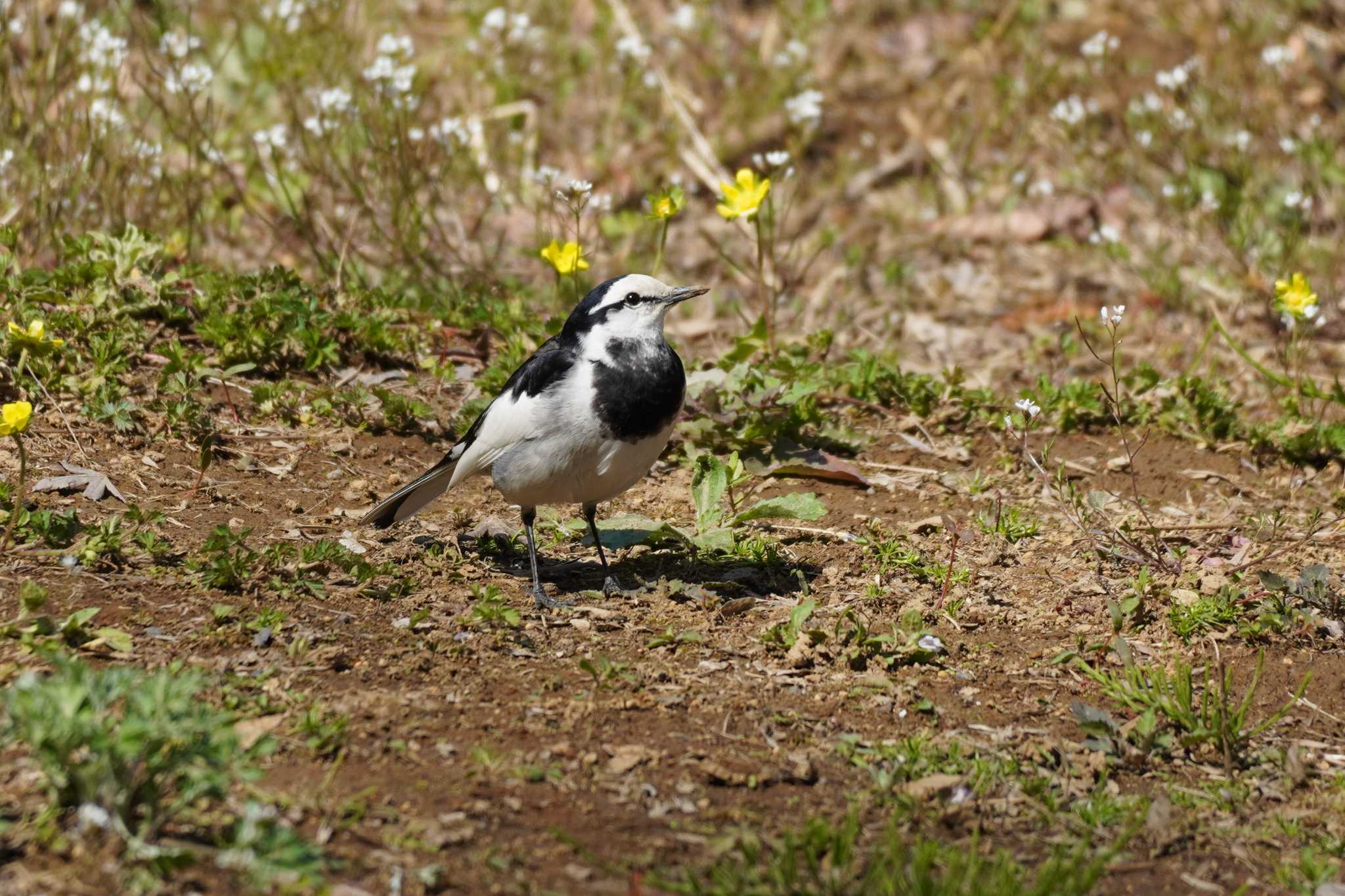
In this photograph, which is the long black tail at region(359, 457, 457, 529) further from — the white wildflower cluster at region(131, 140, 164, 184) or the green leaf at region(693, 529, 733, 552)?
the white wildflower cluster at region(131, 140, 164, 184)

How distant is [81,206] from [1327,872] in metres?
6.26

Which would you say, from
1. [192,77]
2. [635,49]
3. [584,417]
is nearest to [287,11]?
[192,77]

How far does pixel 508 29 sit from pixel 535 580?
14.6ft

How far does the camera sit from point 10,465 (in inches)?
198

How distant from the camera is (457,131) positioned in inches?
267

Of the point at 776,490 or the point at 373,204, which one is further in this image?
the point at 373,204

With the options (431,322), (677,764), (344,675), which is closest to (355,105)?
(431,322)

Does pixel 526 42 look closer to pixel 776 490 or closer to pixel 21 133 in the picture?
pixel 21 133

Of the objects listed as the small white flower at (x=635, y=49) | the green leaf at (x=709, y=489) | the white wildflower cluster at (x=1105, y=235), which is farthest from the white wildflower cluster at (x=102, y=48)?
the white wildflower cluster at (x=1105, y=235)

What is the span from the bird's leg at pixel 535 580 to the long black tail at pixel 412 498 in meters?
0.32

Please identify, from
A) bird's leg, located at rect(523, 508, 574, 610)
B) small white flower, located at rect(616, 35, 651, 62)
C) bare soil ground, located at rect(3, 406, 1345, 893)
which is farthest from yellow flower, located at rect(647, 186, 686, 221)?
small white flower, located at rect(616, 35, 651, 62)

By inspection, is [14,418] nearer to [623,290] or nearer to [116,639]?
[116,639]

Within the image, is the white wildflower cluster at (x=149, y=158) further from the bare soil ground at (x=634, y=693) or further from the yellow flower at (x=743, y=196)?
the yellow flower at (x=743, y=196)

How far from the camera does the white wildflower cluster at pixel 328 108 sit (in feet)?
21.4
